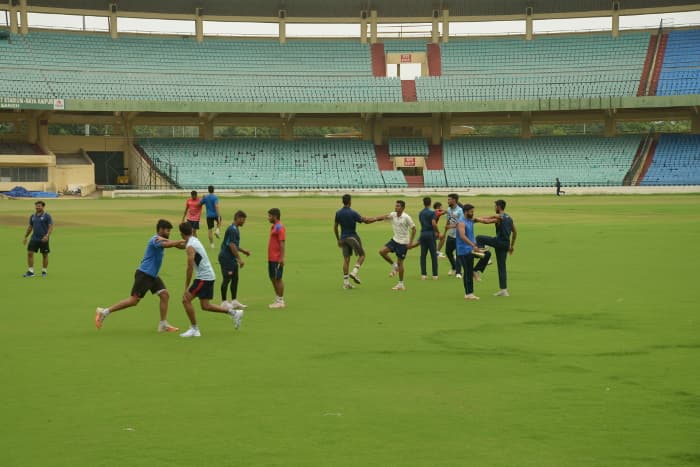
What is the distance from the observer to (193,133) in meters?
80.0

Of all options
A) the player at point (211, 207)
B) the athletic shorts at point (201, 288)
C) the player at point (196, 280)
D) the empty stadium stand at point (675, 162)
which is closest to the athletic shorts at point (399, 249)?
the player at point (196, 280)

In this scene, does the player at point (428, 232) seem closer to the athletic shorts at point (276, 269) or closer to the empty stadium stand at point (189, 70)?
the athletic shorts at point (276, 269)

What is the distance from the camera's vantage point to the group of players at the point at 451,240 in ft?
60.5

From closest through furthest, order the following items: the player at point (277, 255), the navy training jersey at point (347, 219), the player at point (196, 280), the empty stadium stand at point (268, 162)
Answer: the player at point (196, 280)
the player at point (277, 255)
the navy training jersey at point (347, 219)
the empty stadium stand at point (268, 162)

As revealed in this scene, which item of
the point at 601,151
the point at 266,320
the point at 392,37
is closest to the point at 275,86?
the point at 392,37

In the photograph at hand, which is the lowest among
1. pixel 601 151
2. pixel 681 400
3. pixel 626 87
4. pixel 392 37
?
pixel 681 400

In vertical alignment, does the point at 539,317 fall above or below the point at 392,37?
below

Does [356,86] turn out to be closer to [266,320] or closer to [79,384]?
[266,320]

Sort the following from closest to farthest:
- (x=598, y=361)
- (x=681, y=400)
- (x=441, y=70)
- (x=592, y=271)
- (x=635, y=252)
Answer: (x=681, y=400) → (x=598, y=361) → (x=592, y=271) → (x=635, y=252) → (x=441, y=70)

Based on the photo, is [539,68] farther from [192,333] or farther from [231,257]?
[192,333]

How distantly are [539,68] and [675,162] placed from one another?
13890 mm

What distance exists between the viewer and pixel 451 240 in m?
22.9

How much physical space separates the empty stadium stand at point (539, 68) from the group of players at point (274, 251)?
2144 inches

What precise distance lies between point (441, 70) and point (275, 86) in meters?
14.1
